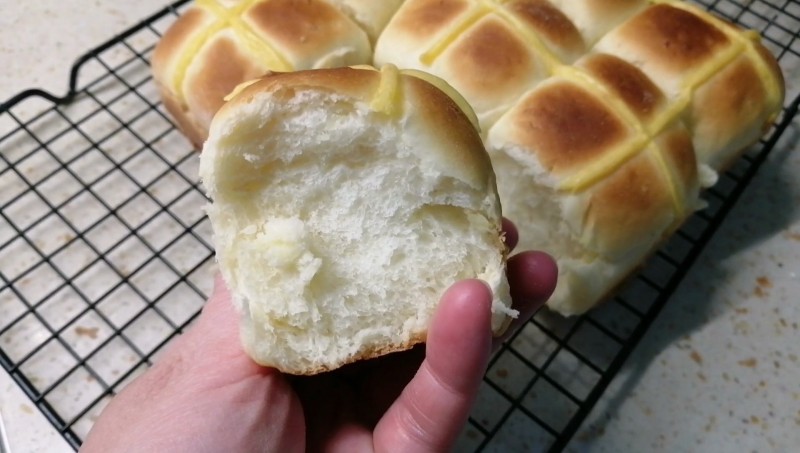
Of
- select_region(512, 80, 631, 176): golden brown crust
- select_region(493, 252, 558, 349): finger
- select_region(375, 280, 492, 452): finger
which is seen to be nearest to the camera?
select_region(375, 280, 492, 452): finger

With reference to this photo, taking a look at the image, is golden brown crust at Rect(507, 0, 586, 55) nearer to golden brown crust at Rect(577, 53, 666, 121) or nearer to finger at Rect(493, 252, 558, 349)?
golden brown crust at Rect(577, 53, 666, 121)

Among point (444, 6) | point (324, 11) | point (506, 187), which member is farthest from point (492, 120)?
point (324, 11)

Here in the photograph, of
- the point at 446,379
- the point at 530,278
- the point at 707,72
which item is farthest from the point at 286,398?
the point at 707,72

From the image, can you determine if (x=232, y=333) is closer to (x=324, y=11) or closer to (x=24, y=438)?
(x=24, y=438)

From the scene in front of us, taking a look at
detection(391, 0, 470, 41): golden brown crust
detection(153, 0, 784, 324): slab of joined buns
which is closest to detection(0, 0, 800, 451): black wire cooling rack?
detection(153, 0, 784, 324): slab of joined buns

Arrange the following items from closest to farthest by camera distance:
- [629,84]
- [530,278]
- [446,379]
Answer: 1. [446,379]
2. [530,278]
3. [629,84]

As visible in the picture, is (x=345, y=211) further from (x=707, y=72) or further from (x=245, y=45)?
(x=707, y=72)
